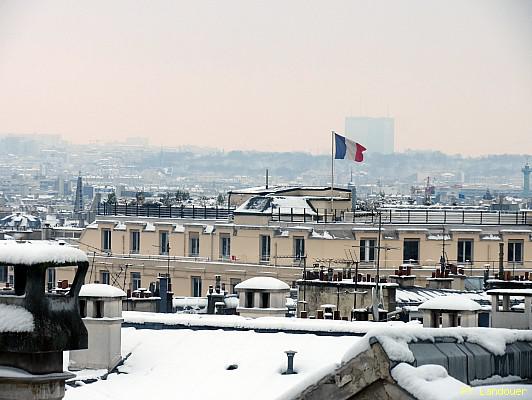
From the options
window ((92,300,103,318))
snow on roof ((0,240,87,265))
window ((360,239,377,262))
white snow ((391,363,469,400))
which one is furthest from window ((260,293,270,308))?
window ((360,239,377,262))

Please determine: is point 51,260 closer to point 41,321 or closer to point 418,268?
point 41,321

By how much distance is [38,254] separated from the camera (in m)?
15.7

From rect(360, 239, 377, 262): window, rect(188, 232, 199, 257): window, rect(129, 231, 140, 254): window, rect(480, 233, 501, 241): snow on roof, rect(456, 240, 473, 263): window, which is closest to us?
rect(360, 239, 377, 262): window

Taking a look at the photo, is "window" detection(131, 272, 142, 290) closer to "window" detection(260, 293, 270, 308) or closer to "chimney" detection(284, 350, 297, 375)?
"window" detection(260, 293, 270, 308)

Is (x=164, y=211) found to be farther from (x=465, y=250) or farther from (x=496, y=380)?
(x=496, y=380)

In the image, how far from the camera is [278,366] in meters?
31.3

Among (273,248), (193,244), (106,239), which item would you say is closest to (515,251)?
(273,248)

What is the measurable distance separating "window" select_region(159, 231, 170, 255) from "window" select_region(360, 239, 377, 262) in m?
10.8

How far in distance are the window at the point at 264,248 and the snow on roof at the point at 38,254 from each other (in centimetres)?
6446

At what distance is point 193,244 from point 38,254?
68.9m

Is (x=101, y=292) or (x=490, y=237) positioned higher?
(x=101, y=292)

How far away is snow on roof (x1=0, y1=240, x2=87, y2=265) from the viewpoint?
1564 cm

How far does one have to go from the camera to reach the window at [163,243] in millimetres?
85688

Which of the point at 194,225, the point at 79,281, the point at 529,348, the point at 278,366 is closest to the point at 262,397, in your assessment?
the point at 278,366
